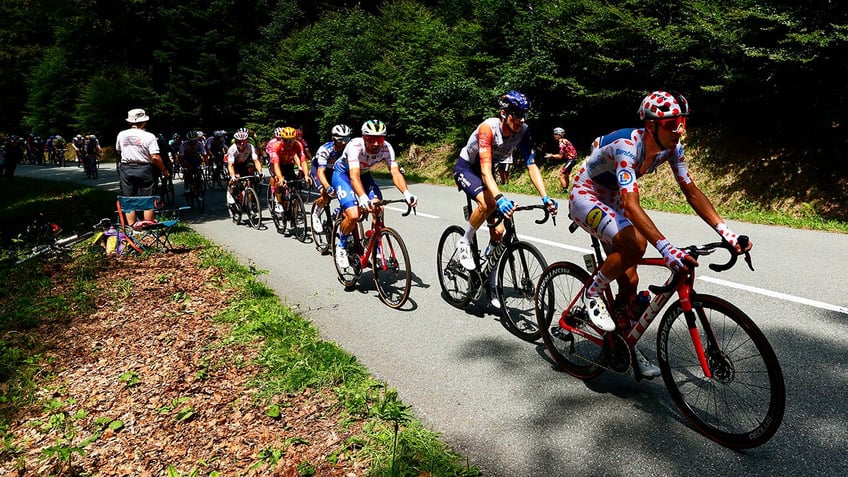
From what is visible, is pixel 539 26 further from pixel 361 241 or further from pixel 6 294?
pixel 6 294

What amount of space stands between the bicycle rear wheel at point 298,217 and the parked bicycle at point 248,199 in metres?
1.37

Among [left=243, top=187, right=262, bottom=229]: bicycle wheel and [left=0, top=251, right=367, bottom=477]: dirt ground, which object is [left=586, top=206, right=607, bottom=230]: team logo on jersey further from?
[left=243, top=187, right=262, bottom=229]: bicycle wheel

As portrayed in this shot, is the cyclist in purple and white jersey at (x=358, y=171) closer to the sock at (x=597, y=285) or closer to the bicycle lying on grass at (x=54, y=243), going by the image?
the sock at (x=597, y=285)

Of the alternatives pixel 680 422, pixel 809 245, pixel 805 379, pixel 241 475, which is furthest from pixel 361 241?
pixel 809 245

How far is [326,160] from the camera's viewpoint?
8719 millimetres

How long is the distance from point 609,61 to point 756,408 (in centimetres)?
1304

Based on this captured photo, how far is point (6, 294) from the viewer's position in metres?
6.51

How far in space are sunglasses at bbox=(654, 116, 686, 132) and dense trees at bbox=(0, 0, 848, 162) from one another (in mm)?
9261

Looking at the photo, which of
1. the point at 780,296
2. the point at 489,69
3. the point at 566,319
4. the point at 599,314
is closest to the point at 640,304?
the point at 599,314

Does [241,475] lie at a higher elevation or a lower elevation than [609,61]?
lower

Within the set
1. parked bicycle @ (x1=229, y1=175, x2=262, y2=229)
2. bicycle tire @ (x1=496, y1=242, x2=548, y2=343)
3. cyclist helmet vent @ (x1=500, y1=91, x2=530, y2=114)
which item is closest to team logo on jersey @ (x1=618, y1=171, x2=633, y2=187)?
bicycle tire @ (x1=496, y1=242, x2=548, y2=343)

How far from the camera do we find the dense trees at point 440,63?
37.5 feet

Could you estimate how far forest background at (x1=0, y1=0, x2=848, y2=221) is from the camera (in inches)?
436

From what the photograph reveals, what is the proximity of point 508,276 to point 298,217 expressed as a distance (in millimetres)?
6223
